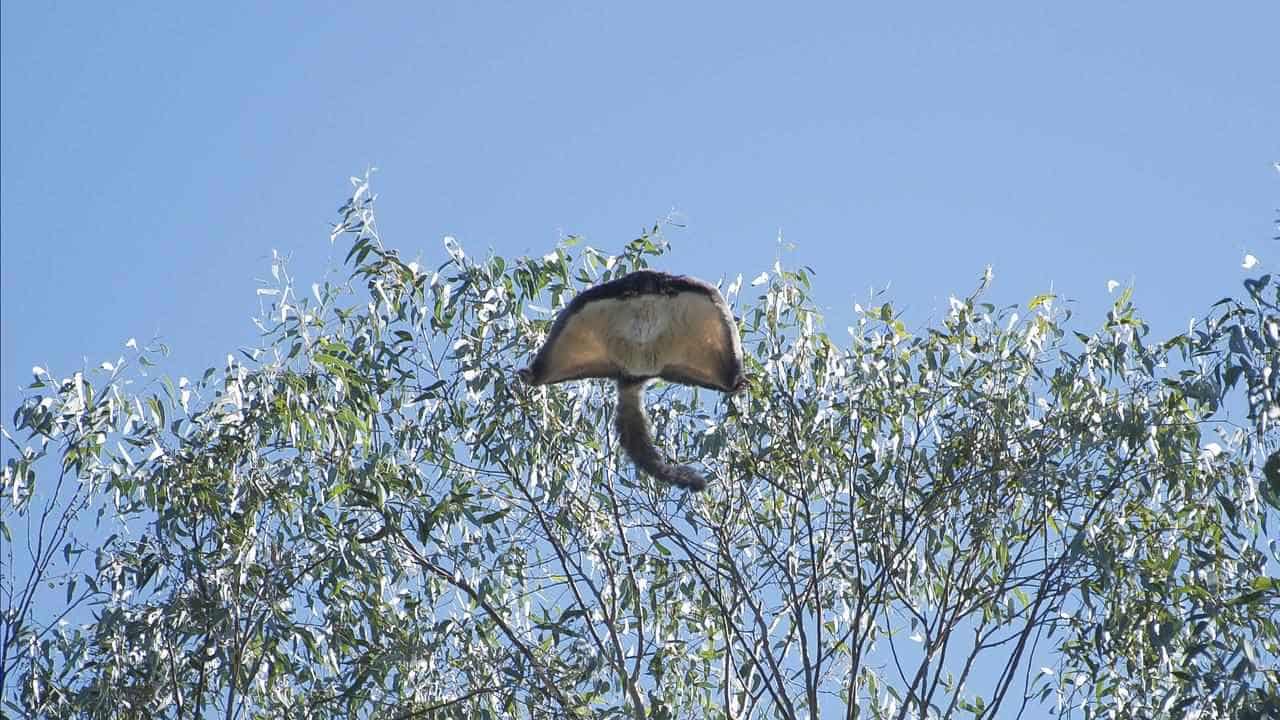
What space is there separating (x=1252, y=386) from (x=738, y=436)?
274cm

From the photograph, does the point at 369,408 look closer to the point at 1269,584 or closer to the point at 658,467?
the point at 658,467

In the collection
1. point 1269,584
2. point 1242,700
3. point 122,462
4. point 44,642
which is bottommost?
point 1242,700

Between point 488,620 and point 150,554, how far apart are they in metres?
1.80

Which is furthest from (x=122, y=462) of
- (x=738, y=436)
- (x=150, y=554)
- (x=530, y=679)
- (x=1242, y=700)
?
(x=1242, y=700)

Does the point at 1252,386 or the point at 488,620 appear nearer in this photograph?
the point at 1252,386

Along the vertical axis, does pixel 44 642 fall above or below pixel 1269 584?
above

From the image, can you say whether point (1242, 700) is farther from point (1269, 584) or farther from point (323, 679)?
point (323, 679)

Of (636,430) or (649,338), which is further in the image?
(636,430)

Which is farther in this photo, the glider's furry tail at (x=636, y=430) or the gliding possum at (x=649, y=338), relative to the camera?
the glider's furry tail at (x=636, y=430)

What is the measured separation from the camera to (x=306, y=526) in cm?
841

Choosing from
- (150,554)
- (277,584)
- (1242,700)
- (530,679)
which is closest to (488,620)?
(530,679)

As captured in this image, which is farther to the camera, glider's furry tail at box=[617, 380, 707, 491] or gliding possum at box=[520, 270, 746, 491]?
glider's furry tail at box=[617, 380, 707, 491]

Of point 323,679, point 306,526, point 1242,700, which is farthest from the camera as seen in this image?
point 323,679

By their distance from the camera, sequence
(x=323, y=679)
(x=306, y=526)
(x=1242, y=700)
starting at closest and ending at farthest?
(x=1242, y=700) → (x=306, y=526) → (x=323, y=679)
